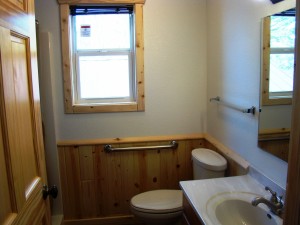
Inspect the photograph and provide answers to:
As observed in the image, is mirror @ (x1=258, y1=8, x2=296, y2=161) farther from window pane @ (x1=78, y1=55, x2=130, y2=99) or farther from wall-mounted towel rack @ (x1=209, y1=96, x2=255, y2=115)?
window pane @ (x1=78, y1=55, x2=130, y2=99)

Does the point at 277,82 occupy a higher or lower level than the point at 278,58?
lower

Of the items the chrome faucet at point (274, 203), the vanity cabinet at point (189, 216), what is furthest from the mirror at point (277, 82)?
the vanity cabinet at point (189, 216)

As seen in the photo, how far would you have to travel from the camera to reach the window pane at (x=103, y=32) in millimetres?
2264

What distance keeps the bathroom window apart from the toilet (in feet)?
2.09

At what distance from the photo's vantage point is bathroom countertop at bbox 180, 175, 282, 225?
52.4 inches

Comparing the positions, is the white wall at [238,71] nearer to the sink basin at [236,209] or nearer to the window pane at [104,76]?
the sink basin at [236,209]

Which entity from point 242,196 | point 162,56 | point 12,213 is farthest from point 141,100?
point 12,213

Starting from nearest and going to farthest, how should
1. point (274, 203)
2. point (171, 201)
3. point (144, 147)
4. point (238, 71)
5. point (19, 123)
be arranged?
point (19, 123)
point (274, 203)
point (238, 71)
point (171, 201)
point (144, 147)

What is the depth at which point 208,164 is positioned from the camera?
1.84 metres

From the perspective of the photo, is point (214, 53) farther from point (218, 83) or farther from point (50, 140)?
point (50, 140)

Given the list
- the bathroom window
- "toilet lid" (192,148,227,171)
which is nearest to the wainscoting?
"toilet lid" (192,148,227,171)

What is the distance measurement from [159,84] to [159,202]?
1.02 m

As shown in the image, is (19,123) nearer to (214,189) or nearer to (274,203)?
(214,189)

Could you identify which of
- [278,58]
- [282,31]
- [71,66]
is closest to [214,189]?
[278,58]
